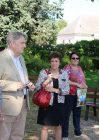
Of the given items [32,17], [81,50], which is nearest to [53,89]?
[81,50]

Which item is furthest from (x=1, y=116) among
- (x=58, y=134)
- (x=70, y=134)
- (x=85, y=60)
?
(x=85, y=60)

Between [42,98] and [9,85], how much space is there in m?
1.20

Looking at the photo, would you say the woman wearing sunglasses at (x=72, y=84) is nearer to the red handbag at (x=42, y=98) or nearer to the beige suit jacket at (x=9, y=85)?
the red handbag at (x=42, y=98)

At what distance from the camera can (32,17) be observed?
43.4 m

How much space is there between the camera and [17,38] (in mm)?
5328

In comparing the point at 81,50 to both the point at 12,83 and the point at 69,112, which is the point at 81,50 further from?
the point at 12,83

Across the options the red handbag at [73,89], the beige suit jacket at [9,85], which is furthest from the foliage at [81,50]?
the beige suit jacket at [9,85]

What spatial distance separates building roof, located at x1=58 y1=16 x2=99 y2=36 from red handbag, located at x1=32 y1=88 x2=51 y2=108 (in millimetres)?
84284

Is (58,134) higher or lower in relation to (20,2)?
lower

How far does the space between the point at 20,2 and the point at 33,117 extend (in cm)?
3223

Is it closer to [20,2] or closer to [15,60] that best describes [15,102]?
[15,60]

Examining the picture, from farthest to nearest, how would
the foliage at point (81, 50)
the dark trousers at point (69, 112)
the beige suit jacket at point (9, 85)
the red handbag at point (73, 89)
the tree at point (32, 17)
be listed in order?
the tree at point (32, 17), the foliage at point (81, 50), the red handbag at point (73, 89), the dark trousers at point (69, 112), the beige suit jacket at point (9, 85)

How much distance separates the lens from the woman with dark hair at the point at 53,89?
253 inches

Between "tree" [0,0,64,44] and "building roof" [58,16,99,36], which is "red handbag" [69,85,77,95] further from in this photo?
"building roof" [58,16,99,36]
